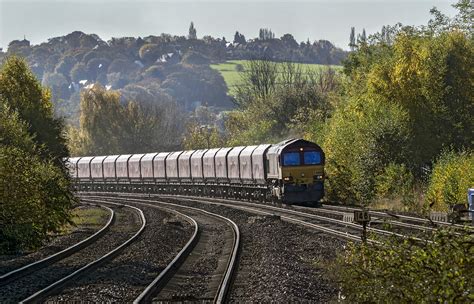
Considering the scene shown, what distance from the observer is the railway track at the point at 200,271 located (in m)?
15.0

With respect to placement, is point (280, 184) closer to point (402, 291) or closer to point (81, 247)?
point (81, 247)

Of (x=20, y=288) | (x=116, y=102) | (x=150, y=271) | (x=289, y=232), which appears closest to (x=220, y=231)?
(x=289, y=232)

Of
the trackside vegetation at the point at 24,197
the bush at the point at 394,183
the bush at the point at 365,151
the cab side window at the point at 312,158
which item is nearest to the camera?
the trackside vegetation at the point at 24,197

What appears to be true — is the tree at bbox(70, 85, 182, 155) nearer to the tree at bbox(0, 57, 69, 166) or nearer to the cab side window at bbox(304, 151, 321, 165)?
the tree at bbox(0, 57, 69, 166)

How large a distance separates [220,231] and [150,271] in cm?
1118

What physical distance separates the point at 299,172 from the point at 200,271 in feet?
79.5

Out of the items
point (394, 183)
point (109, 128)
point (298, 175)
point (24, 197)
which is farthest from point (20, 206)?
point (109, 128)

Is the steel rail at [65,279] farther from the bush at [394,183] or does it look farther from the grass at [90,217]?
the bush at [394,183]

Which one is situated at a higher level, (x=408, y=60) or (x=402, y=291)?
(x=408, y=60)

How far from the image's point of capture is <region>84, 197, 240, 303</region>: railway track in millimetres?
15039

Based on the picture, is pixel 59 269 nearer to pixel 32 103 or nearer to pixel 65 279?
pixel 65 279

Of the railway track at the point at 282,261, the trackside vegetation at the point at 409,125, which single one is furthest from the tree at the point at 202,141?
the railway track at the point at 282,261

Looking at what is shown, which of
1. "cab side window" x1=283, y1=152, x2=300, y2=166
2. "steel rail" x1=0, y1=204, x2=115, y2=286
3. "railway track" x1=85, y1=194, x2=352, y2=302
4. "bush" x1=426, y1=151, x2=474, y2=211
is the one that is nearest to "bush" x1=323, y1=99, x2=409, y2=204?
"cab side window" x1=283, y1=152, x2=300, y2=166

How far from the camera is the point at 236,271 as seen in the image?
1827 centimetres
